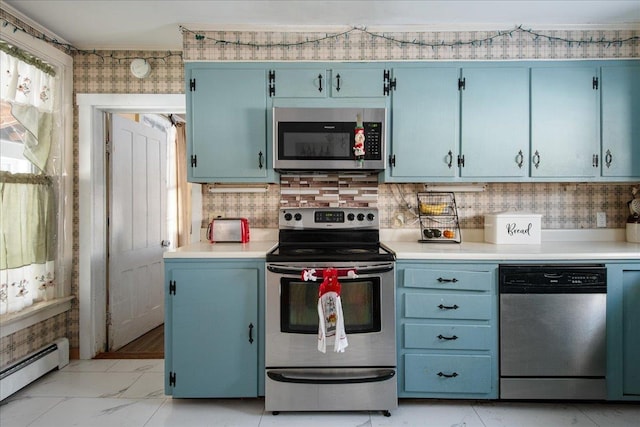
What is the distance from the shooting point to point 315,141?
242 centimetres

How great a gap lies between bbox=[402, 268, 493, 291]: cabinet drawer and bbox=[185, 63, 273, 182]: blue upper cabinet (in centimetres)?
115

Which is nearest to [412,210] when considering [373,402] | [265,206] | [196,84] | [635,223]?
[265,206]

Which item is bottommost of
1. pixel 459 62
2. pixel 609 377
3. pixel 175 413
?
pixel 175 413

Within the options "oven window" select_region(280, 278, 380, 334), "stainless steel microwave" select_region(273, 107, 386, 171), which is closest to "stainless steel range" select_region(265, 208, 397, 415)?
"oven window" select_region(280, 278, 380, 334)

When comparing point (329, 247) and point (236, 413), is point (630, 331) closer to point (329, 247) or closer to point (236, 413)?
point (329, 247)

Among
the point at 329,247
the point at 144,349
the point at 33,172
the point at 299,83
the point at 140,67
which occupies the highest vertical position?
the point at 140,67

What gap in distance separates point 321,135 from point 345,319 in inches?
46.2

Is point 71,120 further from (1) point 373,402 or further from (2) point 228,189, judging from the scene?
(1) point 373,402

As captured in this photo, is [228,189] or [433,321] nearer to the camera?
[433,321]

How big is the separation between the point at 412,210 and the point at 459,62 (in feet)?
3.52

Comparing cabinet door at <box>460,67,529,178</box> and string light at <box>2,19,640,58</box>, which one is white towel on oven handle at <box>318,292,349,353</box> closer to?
cabinet door at <box>460,67,529,178</box>

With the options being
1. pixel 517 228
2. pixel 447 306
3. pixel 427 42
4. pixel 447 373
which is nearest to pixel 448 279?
pixel 447 306

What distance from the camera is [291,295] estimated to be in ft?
6.94

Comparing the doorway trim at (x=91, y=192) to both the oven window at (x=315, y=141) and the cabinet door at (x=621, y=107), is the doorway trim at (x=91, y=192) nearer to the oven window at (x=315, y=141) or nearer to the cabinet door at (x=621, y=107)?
the oven window at (x=315, y=141)
